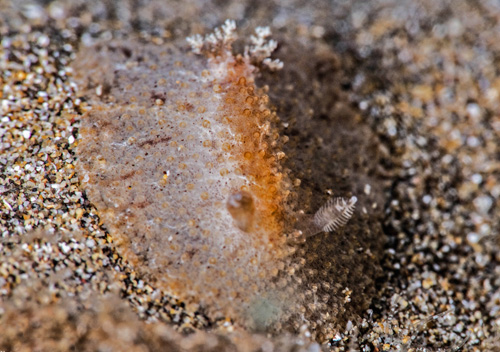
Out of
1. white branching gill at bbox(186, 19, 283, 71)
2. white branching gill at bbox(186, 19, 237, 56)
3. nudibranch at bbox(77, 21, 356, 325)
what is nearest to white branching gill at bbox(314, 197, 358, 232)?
nudibranch at bbox(77, 21, 356, 325)

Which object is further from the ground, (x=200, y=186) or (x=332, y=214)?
(x=332, y=214)

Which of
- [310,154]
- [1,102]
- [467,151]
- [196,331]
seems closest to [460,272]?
[467,151]

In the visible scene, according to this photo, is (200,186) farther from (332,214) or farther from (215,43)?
(215,43)

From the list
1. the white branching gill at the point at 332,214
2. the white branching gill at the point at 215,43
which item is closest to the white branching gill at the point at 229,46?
the white branching gill at the point at 215,43

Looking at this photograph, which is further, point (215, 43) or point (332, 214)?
point (215, 43)

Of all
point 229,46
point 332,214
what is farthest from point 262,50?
point 332,214

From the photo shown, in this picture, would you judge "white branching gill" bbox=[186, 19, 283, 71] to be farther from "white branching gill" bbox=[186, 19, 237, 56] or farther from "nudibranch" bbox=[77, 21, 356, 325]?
"nudibranch" bbox=[77, 21, 356, 325]

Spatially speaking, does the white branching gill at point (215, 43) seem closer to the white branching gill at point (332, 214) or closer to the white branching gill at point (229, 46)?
the white branching gill at point (229, 46)
